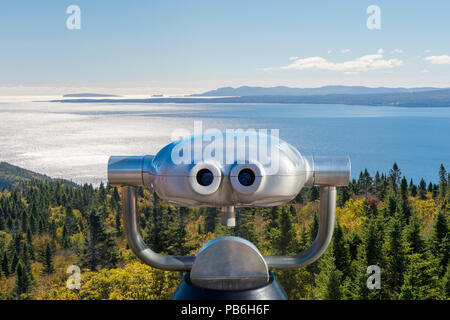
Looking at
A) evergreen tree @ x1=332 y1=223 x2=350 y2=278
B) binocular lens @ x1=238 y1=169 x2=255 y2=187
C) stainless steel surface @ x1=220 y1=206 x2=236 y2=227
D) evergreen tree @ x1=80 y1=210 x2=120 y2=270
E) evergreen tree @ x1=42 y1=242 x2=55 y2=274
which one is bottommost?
evergreen tree @ x1=42 y1=242 x2=55 y2=274

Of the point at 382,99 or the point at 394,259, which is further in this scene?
the point at 382,99

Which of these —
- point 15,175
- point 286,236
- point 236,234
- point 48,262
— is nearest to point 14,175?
point 15,175

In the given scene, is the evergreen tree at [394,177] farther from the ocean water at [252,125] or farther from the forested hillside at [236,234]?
the ocean water at [252,125]

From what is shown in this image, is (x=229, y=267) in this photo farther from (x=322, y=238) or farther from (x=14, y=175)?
(x=14, y=175)

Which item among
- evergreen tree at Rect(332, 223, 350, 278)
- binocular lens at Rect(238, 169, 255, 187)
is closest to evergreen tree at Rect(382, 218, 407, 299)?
evergreen tree at Rect(332, 223, 350, 278)

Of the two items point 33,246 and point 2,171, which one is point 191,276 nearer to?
point 33,246

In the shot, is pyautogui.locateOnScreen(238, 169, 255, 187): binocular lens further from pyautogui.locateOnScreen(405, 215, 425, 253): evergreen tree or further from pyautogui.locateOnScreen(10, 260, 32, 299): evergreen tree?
pyautogui.locateOnScreen(10, 260, 32, 299): evergreen tree
